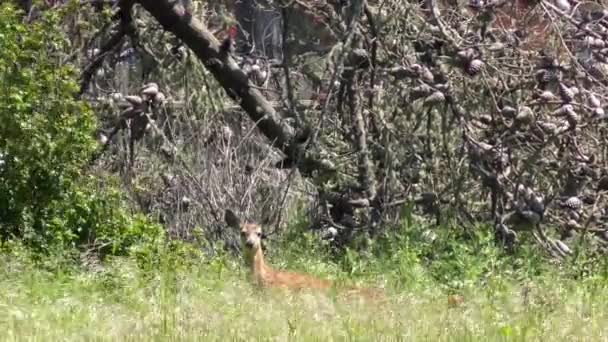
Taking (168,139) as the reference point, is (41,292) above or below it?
below

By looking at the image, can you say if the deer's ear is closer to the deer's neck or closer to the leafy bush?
the deer's neck

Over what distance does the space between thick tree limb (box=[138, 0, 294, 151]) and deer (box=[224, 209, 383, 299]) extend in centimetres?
94

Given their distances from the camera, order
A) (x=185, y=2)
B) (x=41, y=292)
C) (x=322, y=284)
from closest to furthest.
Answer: (x=41, y=292)
(x=322, y=284)
(x=185, y=2)

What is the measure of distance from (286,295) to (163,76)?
12.5 ft

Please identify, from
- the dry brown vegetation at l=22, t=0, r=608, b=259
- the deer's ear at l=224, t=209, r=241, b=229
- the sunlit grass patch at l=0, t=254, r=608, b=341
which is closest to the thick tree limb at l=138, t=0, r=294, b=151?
the dry brown vegetation at l=22, t=0, r=608, b=259

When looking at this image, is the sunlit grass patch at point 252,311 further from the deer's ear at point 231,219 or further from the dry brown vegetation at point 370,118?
the dry brown vegetation at point 370,118

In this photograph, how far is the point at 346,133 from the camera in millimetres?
11492

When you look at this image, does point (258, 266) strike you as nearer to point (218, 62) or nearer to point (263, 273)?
point (263, 273)

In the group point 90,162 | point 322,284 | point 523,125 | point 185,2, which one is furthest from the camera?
point 185,2

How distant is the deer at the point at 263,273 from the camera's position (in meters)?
9.41

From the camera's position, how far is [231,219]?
434 inches

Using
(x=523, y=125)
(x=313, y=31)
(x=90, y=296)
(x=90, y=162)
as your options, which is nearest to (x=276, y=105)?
(x=313, y=31)

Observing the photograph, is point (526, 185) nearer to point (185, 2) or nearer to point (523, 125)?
point (523, 125)

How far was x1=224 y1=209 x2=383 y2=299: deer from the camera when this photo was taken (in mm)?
9406
